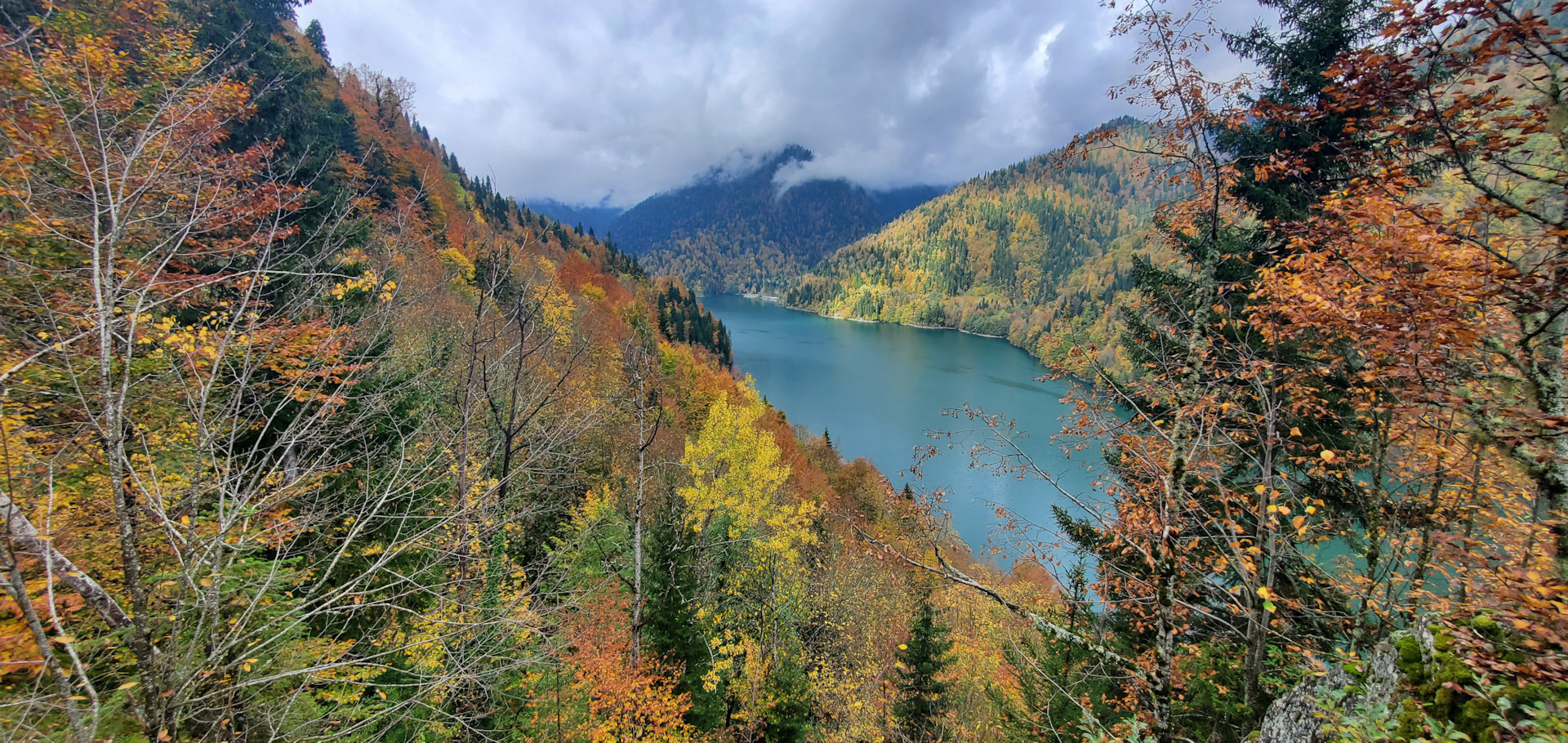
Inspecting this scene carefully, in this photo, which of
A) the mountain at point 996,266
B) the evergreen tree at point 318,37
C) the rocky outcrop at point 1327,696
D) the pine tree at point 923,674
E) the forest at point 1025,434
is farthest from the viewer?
the mountain at point 996,266

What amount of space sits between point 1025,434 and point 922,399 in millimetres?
53163

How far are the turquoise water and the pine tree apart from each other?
2.13m

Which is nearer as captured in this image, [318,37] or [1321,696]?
[1321,696]

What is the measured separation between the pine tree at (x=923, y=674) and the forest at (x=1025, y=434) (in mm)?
68

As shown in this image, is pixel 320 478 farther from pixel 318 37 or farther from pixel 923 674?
pixel 318 37

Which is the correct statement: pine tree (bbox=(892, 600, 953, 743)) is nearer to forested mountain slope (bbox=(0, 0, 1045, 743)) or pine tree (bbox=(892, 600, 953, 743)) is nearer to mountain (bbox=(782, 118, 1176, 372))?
forested mountain slope (bbox=(0, 0, 1045, 743))

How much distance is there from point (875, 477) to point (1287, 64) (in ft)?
84.1

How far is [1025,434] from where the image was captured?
420 cm

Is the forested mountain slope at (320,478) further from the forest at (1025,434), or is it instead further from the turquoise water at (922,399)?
the turquoise water at (922,399)

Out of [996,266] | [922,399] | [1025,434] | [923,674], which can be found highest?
[996,266]

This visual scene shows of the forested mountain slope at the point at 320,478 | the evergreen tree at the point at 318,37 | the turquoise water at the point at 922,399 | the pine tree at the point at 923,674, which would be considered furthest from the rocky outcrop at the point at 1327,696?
the evergreen tree at the point at 318,37

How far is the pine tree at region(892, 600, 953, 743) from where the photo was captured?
31.2ft

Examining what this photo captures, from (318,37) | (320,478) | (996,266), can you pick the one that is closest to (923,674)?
(320,478)

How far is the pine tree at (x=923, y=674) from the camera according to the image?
951 centimetres
